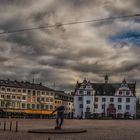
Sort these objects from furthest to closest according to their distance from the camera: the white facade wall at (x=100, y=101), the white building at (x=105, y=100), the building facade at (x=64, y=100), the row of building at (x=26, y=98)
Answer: the building facade at (x=64, y=100) < the white facade wall at (x=100, y=101) < the white building at (x=105, y=100) < the row of building at (x=26, y=98)

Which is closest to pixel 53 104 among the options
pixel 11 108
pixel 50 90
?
pixel 50 90

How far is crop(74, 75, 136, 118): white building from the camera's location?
133 meters

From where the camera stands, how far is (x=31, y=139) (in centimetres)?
2191

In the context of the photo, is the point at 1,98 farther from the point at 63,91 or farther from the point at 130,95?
the point at 63,91

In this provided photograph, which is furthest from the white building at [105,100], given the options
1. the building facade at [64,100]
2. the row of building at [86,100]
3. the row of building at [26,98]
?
the building facade at [64,100]

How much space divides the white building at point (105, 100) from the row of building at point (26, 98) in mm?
14354

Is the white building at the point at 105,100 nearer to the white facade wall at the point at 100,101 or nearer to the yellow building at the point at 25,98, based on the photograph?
the white facade wall at the point at 100,101

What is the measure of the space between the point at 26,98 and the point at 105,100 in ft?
92.8

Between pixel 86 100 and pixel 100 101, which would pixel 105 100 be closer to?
pixel 100 101

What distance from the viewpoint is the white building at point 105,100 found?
436 ft

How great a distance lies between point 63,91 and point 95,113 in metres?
55.8

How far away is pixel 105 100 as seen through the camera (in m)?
137

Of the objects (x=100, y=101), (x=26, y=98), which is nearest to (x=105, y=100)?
(x=100, y=101)

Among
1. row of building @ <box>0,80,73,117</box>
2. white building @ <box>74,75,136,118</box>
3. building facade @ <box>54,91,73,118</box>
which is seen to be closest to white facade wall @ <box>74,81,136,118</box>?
white building @ <box>74,75,136,118</box>
